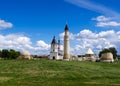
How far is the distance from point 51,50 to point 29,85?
141759mm

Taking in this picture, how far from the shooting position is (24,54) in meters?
169

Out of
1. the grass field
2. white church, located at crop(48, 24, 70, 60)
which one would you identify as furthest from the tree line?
the grass field

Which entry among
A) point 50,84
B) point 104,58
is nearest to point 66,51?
point 104,58

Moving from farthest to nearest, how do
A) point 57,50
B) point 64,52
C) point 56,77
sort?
point 57,50 < point 64,52 < point 56,77

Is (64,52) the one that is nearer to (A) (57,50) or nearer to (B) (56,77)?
(A) (57,50)

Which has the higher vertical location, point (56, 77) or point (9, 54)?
Answer: point (9, 54)

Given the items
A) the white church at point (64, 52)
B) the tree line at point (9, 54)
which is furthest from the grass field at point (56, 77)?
the tree line at point (9, 54)

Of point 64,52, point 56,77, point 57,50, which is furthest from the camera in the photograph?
point 57,50

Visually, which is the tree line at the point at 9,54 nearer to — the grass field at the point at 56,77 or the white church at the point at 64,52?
the white church at the point at 64,52

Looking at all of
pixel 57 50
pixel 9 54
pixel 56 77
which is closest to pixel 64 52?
pixel 57 50

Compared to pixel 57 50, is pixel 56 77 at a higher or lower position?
lower

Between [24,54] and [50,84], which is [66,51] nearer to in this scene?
[24,54]

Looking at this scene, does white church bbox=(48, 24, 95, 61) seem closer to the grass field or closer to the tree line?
the tree line

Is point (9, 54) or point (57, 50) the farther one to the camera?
point (57, 50)
